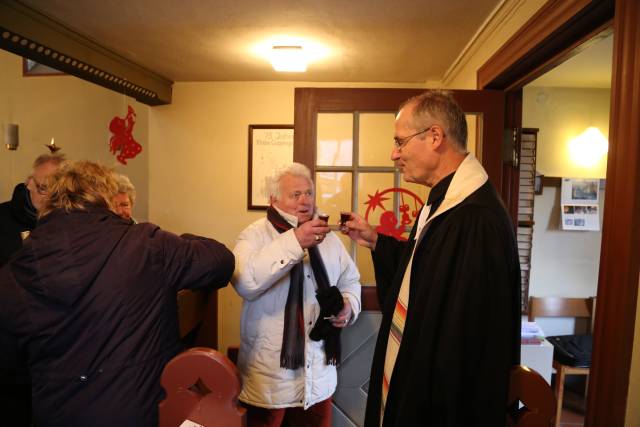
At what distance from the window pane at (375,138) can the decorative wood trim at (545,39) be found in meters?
0.54

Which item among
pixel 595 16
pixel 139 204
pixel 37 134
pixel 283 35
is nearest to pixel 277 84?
pixel 283 35

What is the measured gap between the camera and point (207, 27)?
2.10 metres

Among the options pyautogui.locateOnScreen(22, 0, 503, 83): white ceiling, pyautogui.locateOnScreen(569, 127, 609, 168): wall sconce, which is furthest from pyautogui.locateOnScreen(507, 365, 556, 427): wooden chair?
pyautogui.locateOnScreen(569, 127, 609, 168): wall sconce

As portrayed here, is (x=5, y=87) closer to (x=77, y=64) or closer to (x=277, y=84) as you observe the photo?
(x=77, y=64)

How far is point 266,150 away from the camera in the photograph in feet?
10.8

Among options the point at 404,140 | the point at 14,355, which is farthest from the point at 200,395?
the point at 404,140

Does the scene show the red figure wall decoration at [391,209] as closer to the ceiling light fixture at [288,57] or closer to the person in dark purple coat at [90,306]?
the ceiling light fixture at [288,57]

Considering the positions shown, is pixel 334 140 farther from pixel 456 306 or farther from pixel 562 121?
pixel 562 121

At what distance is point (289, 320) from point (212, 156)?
220 centimetres

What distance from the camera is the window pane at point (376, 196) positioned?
79.9 inches

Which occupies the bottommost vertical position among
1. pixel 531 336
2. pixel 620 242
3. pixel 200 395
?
pixel 531 336

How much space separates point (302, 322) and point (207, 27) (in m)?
1.63

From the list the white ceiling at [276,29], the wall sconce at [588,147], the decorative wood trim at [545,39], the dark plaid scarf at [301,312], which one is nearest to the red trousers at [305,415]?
the dark plaid scarf at [301,312]

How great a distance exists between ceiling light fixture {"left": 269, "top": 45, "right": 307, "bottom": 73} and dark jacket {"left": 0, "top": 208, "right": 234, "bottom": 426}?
65.0 inches
